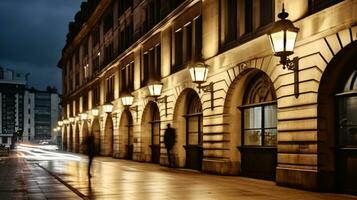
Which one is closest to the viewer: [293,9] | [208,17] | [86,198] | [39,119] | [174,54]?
[86,198]

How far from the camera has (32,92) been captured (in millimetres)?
167625

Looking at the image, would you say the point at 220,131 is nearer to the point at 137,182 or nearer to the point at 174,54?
the point at 137,182

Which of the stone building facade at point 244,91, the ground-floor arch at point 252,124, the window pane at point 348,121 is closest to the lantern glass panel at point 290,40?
the stone building facade at point 244,91

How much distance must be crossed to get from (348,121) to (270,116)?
4995mm

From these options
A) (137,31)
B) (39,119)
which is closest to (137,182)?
(137,31)

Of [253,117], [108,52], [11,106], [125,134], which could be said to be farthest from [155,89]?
[11,106]

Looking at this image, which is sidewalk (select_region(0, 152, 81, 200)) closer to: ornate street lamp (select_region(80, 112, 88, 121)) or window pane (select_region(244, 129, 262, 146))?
window pane (select_region(244, 129, 262, 146))

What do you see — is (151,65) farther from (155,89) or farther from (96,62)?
(96,62)

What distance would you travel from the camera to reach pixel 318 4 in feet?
54.2

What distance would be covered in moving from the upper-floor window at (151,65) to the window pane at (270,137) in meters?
12.7

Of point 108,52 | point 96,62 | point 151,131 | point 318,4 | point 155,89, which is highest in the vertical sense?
point 108,52

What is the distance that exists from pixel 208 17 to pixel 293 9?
7.94 metres

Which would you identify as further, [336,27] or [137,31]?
[137,31]

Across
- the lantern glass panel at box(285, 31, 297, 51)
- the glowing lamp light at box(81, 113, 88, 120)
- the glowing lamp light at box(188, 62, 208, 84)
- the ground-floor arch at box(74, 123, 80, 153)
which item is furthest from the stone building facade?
the ground-floor arch at box(74, 123, 80, 153)
